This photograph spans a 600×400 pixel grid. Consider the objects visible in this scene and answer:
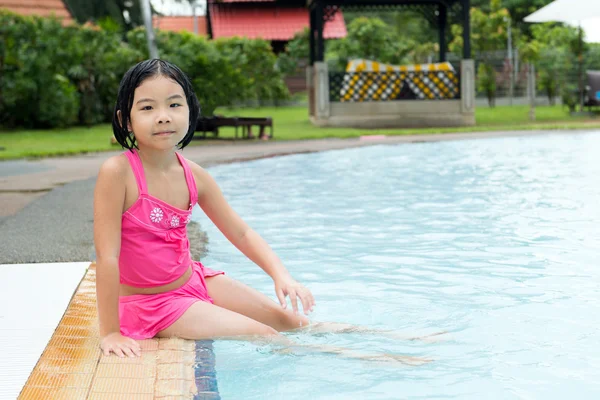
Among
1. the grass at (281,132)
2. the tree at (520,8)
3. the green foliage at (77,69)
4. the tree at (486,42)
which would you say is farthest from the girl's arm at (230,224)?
the tree at (520,8)

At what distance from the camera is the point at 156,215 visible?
3.26 metres

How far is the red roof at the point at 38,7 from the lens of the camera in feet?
89.5

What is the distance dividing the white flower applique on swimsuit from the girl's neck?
0.18m

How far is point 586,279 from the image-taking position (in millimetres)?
4930

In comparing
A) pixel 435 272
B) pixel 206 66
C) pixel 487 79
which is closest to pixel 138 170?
pixel 435 272

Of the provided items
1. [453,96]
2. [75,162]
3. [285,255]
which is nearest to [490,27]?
[453,96]

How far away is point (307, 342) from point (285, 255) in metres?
2.36

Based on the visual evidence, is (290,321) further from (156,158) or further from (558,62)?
(558,62)

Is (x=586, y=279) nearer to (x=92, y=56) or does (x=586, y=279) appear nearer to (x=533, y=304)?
(x=533, y=304)

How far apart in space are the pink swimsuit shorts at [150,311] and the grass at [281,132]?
10.1m

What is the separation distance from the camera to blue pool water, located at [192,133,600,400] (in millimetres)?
3277

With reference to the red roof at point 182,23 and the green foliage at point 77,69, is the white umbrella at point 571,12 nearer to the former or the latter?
the green foliage at point 77,69

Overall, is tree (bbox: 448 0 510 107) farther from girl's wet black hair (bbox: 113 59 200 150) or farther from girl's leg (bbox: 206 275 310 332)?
girl's wet black hair (bbox: 113 59 200 150)

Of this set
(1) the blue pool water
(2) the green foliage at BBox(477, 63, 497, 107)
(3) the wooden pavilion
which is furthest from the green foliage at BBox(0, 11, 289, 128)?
(2) the green foliage at BBox(477, 63, 497, 107)
